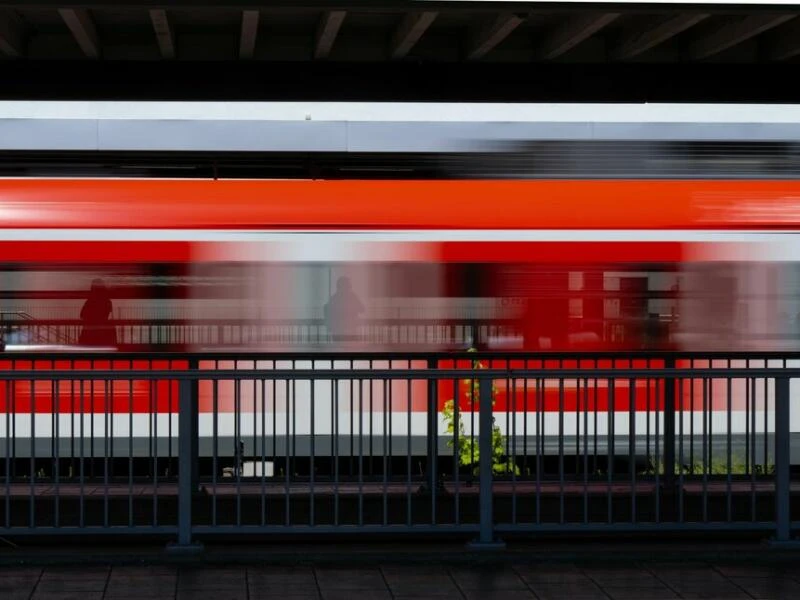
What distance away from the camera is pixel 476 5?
737 centimetres

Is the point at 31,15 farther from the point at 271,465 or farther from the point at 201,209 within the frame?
the point at 271,465

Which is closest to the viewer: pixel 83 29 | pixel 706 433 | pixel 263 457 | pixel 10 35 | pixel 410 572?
pixel 410 572

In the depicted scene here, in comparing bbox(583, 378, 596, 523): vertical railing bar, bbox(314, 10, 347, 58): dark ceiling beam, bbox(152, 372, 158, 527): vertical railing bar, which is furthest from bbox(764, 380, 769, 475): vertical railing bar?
bbox(314, 10, 347, 58): dark ceiling beam

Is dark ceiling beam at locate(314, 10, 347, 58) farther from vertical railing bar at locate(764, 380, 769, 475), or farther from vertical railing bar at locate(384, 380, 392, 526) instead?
vertical railing bar at locate(764, 380, 769, 475)

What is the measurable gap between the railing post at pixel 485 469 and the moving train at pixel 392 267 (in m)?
4.07

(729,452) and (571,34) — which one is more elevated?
(571,34)

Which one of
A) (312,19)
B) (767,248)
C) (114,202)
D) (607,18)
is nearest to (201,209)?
(114,202)

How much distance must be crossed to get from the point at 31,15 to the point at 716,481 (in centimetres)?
572

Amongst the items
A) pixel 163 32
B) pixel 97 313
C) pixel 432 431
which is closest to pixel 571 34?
pixel 163 32

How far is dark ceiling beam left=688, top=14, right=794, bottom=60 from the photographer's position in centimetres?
941

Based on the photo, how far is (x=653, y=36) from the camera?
9.82 metres

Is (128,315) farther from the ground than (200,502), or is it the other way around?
(128,315)

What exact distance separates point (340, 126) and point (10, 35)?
132 inches

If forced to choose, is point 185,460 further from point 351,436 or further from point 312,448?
point 351,436
